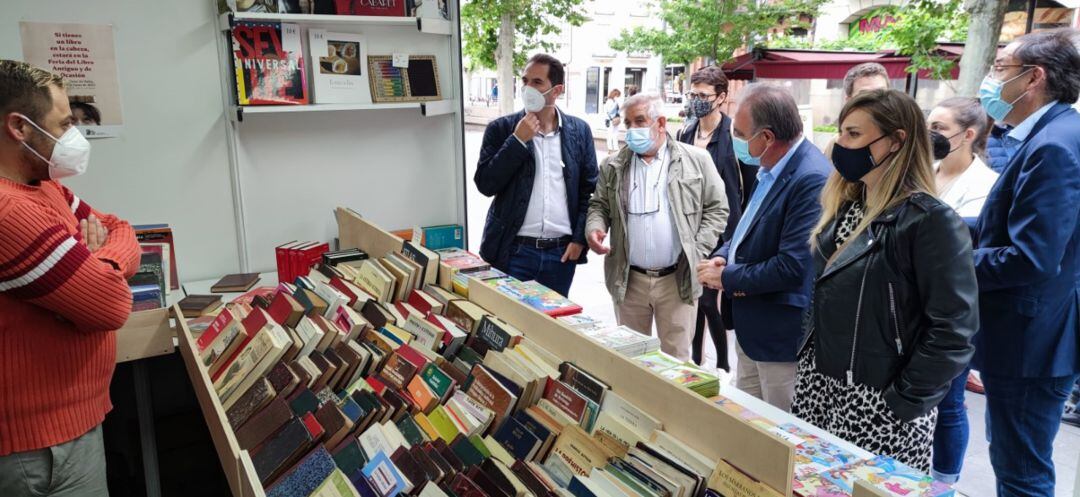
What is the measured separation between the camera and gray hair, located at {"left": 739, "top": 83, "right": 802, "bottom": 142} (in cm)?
232

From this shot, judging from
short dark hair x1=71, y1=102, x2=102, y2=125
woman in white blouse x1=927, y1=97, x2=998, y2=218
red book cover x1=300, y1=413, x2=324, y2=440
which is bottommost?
red book cover x1=300, y1=413, x2=324, y2=440

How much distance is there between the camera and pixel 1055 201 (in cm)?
204

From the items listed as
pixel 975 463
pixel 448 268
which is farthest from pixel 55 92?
pixel 975 463

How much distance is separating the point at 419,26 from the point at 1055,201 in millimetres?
2821

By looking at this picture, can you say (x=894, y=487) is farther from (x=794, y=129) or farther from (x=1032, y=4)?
(x=1032, y=4)

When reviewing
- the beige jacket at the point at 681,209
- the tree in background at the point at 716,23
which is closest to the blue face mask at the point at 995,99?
the beige jacket at the point at 681,209

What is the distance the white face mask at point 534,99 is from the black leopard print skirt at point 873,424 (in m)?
1.77

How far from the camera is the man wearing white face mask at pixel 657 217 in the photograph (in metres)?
2.92

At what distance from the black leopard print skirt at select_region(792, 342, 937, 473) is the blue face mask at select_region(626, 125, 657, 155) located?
1.28 metres

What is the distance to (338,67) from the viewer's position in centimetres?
348

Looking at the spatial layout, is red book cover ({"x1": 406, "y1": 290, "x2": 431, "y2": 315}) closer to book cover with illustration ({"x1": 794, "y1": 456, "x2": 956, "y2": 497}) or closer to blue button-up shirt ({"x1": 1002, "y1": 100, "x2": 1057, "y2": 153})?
book cover with illustration ({"x1": 794, "y1": 456, "x2": 956, "y2": 497})

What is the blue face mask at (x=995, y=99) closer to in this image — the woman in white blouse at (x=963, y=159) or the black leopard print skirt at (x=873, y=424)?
the woman in white blouse at (x=963, y=159)

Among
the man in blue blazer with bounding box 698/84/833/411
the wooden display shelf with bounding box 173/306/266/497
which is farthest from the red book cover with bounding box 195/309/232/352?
the man in blue blazer with bounding box 698/84/833/411

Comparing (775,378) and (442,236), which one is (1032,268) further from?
(442,236)
